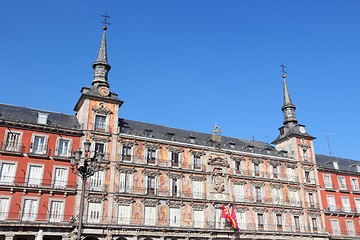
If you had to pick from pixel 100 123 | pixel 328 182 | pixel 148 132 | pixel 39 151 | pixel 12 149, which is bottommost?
pixel 12 149

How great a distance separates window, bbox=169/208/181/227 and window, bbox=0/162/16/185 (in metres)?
16.5

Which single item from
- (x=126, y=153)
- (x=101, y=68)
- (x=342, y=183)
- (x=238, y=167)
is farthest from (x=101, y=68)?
(x=342, y=183)

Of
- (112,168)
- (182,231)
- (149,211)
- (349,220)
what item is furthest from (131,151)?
(349,220)

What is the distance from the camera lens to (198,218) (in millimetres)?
40438

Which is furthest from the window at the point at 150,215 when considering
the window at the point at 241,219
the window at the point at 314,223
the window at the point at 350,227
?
the window at the point at 350,227

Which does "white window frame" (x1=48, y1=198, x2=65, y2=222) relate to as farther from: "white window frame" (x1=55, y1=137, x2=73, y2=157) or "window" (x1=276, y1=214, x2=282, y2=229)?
"window" (x1=276, y1=214, x2=282, y2=229)

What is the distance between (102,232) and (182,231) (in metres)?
8.68

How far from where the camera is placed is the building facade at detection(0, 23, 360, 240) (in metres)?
34.3

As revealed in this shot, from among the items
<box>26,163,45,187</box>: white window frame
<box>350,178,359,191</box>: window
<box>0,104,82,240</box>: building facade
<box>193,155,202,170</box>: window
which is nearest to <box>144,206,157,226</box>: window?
<box>193,155,202,170</box>: window

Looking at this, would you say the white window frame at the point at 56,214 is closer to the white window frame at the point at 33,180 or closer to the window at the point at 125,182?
the white window frame at the point at 33,180

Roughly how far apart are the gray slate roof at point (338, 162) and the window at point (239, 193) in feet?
47.4

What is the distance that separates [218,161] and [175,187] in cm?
676

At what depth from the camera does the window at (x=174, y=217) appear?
128 ft

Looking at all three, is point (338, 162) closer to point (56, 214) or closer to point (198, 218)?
point (198, 218)
